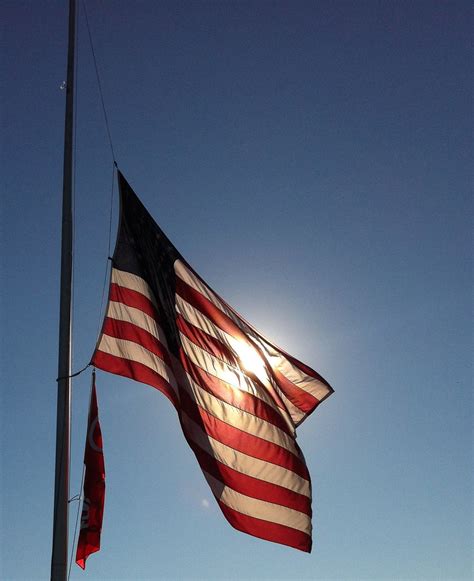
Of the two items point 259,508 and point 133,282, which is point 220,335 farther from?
point 259,508

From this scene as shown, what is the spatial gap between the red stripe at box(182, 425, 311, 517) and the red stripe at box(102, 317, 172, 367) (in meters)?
1.33

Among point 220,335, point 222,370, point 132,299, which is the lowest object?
point 222,370

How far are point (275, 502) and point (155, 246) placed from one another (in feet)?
16.0

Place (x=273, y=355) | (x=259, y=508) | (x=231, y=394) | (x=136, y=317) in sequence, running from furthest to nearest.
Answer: (x=273, y=355) → (x=231, y=394) → (x=136, y=317) → (x=259, y=508)

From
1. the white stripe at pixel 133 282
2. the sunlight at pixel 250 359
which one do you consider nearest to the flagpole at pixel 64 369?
the white stripe at pixel 133 282

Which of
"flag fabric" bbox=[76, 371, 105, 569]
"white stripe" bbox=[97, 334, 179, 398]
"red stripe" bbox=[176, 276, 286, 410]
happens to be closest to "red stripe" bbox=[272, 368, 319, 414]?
"red stripe" bbox=[176, 276, 286, 410]

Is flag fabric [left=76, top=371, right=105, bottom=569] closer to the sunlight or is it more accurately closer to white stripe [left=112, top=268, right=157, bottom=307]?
white stripe [left=112, top=268, right=157, bottom=307]

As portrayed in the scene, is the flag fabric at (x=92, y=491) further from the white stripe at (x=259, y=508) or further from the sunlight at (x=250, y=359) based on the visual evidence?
the sunlight at (x=250, y=359)

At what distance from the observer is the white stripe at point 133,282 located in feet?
44.4

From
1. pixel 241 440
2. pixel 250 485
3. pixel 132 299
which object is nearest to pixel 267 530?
pixel 250 485

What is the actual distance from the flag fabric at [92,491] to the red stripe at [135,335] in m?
0.97

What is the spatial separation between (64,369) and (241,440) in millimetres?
3674

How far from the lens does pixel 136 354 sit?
1320cm

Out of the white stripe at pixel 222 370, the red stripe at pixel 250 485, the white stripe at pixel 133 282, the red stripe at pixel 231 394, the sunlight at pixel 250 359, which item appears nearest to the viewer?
the red stripe at pixel 250 485
